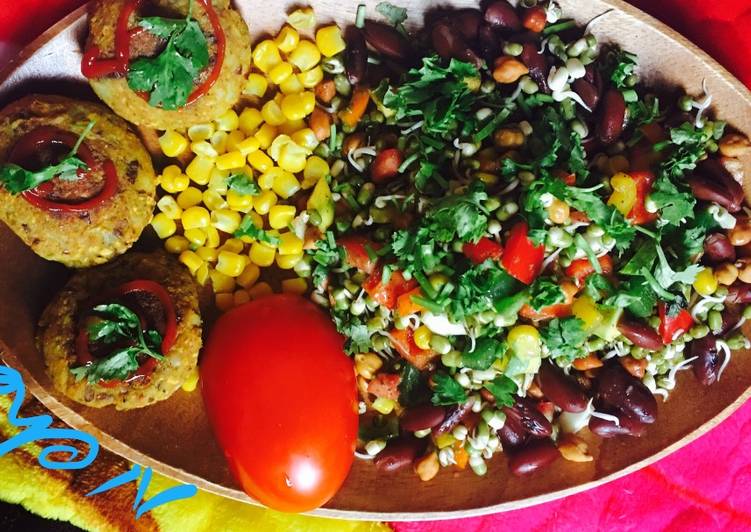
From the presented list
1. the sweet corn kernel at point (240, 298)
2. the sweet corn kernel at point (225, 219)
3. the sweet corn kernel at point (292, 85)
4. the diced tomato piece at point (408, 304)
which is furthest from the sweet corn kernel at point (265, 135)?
the diced tomato piece at point (408, 304)

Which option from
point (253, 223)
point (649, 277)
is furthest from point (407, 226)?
point (649, 277)

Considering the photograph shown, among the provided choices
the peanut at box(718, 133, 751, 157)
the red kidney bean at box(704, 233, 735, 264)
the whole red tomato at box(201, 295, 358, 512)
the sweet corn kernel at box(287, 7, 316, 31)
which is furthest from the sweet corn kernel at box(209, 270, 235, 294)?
the peanut at box(718, 133, 751, 157)

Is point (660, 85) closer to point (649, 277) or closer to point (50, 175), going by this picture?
point (649, 277)

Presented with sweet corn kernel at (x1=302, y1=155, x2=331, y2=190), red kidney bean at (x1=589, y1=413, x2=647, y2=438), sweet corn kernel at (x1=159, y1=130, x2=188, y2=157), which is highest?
sweet corn kernel at (x1=159, y1=130, x2=188, y2=157)

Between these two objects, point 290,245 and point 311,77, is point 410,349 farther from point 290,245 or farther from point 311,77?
point 311,77

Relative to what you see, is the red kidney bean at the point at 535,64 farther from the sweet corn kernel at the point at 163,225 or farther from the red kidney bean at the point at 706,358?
the sweet corn kernel at the point at 163,225

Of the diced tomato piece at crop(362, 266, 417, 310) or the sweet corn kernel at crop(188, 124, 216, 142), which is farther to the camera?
the sweet corn kernel at crop(188, 124, 216, 142)

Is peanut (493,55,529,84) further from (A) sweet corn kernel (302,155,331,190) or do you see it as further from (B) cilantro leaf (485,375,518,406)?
(B) cilantro leaf (485,375,518,406)
